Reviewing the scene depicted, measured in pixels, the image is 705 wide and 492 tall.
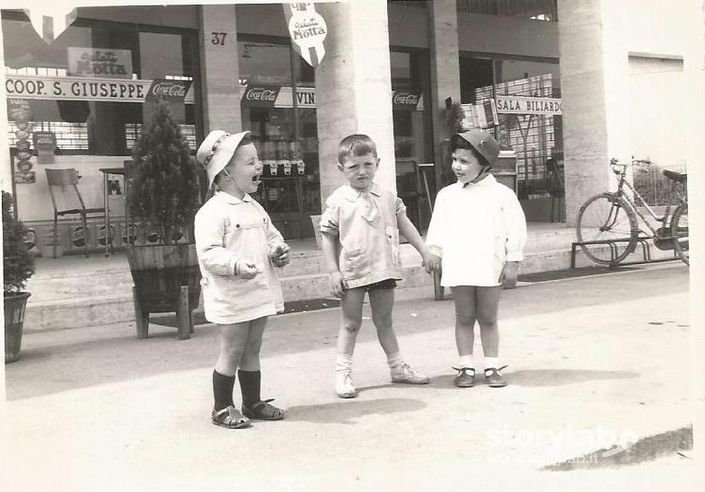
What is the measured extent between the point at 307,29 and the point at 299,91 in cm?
442

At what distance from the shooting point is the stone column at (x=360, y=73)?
874 cm

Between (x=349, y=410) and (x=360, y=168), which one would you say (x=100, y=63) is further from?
(x=349, y=410)

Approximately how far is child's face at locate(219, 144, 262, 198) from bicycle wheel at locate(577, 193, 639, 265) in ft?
22.7

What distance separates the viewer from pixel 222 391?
388cm

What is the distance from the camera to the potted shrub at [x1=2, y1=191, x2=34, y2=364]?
18.2 feet

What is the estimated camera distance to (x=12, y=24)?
415 inches

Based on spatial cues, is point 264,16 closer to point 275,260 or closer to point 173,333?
point 173,333

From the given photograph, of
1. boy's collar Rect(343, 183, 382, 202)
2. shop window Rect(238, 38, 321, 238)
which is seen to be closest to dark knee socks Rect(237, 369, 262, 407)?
boy's collar Rect(343, 183, 382, 202)

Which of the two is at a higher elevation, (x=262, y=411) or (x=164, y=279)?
(x=164, y=279)

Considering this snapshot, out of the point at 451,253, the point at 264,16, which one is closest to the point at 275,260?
the point at 451,253

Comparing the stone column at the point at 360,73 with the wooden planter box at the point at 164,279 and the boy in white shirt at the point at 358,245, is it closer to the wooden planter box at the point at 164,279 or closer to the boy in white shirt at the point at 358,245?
the wooden planter box at the point at 164,279

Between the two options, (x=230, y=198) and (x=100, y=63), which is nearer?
(x=230, y=198)

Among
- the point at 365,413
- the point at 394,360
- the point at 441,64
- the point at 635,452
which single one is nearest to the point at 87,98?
the point at 441,64

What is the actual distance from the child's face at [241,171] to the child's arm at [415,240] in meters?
1.05
